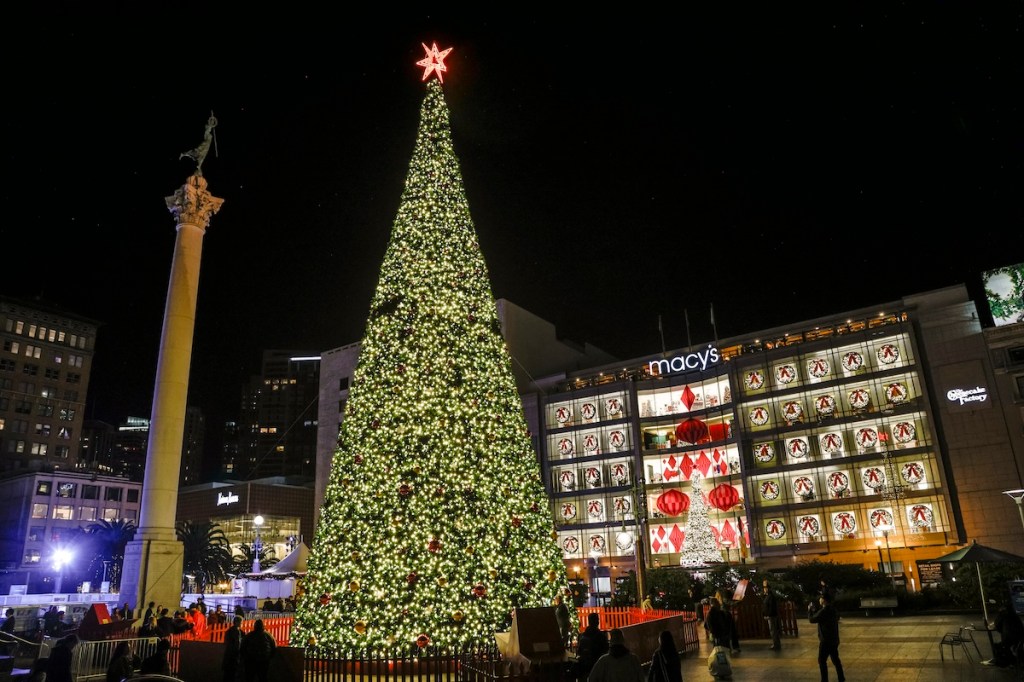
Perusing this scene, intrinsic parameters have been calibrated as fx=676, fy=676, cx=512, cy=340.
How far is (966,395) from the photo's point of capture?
53.3m

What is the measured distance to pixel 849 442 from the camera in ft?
191

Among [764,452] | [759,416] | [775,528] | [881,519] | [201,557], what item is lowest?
[201,557]

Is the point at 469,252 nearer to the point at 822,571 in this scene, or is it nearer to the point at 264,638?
the point at 264,638

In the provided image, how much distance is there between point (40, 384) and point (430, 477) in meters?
112

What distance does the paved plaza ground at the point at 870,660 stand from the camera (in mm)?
13227

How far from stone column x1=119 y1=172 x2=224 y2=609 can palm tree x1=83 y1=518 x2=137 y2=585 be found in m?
29.7

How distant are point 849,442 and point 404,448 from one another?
177ft

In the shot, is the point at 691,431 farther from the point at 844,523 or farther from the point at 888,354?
the point at 888,354

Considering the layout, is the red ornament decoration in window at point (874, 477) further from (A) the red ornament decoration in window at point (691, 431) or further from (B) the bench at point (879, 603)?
(B) the bench at point (879, 603)

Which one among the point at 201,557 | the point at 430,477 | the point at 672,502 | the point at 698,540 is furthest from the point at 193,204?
the point at 698,540

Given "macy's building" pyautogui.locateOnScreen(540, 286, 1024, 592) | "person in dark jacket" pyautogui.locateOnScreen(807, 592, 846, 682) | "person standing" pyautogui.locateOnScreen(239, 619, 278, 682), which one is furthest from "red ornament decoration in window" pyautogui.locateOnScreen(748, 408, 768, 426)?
"person standing" pyautogui.locateOnScreen(239, 619, 278, 682)

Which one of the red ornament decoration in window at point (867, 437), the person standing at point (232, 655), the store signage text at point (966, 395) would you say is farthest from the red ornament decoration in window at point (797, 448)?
the person standing at point (232, 655)

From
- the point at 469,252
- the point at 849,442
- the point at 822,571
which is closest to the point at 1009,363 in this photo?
the point at 849,442

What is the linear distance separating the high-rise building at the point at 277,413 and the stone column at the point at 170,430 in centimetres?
14000
